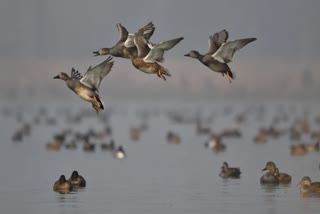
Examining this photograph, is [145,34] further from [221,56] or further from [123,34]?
[221,56]

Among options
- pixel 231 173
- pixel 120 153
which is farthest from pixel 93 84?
pixel 120 153

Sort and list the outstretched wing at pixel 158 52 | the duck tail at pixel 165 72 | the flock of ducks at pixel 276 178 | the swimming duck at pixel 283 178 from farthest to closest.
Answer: the swimming duck at pixel 283 178 → the flock of ducks at pixel 276 178 → the duck tail at pixel 165 72 → the outstretched wing at pixel 158 52

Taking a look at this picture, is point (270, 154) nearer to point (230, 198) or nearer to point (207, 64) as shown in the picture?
point (230, 198)

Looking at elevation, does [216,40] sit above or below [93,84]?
above

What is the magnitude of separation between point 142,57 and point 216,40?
2979 millimetres

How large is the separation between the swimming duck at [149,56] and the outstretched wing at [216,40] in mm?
2136

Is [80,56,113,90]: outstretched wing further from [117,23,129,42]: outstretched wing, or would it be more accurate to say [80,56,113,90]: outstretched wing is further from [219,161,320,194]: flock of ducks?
[219,161,320,194]: flock of ducks

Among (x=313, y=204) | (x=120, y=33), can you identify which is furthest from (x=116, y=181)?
(x=120, y=33)

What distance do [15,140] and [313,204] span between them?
31565 mm

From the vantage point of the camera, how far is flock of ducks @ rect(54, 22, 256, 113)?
77.5 feet

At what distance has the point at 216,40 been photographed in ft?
85.6

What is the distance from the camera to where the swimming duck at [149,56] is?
77.1 feet

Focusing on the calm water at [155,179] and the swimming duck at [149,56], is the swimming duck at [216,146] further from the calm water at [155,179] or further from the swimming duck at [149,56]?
the swimming duck at [149,56]

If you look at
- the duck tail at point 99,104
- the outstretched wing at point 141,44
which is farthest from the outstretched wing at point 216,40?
the duck tail at point 99,104
